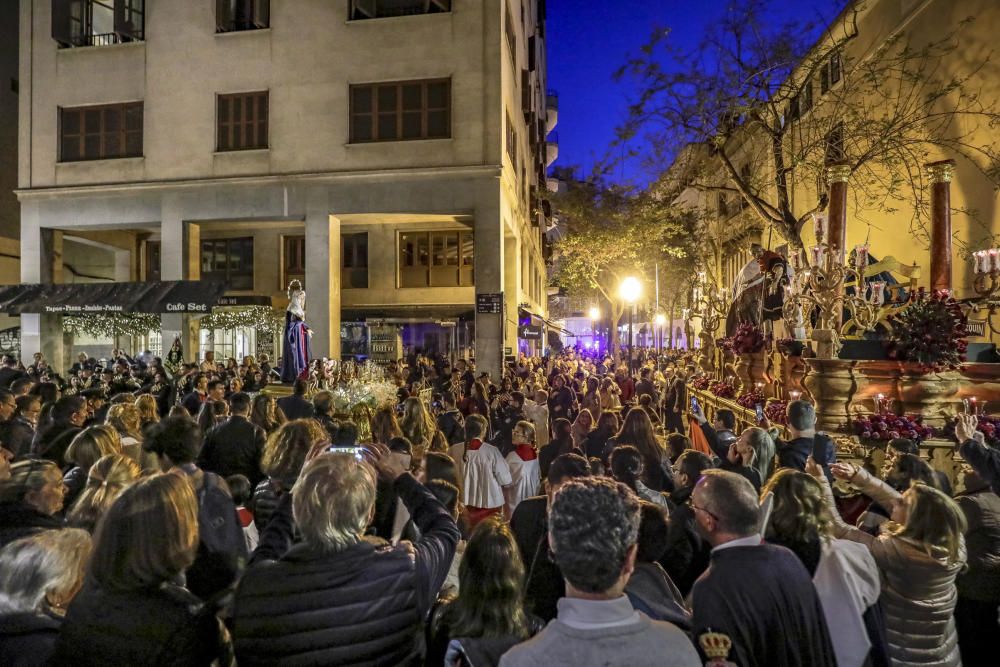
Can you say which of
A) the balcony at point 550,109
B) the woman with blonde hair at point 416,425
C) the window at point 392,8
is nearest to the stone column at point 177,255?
the window at point 392,8

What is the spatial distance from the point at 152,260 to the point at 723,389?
2508 cm

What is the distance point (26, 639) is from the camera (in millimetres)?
2266

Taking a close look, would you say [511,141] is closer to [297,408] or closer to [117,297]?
[117,297]

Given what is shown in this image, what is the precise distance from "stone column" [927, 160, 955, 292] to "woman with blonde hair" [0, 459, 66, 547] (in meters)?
14.2

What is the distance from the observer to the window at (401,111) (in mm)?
19969

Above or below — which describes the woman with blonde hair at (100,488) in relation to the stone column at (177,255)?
below

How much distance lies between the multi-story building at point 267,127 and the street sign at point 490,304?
7.2 inches

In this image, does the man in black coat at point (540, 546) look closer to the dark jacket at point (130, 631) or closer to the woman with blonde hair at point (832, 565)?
the woman with blonde hair at point (832, 565)

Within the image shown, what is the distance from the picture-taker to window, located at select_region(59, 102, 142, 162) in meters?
21.7

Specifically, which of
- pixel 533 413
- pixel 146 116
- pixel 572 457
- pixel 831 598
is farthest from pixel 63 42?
pixel 831 598

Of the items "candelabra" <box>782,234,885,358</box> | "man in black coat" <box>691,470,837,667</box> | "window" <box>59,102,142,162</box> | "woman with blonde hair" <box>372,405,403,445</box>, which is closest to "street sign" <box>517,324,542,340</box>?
"candelabra" <box>782,234,885,358</box>

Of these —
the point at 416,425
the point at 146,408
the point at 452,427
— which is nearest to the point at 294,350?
the point at 452,427

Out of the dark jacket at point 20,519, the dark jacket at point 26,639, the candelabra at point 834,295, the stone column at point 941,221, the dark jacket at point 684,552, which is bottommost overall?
the dark jacket at point 684,552

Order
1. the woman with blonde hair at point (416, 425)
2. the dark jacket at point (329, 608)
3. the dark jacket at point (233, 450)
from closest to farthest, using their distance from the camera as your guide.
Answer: the dark jacket at point (329, 608)
the dark jacket at point (233, 450)
the woman with blonde hair at point (416, 425)
